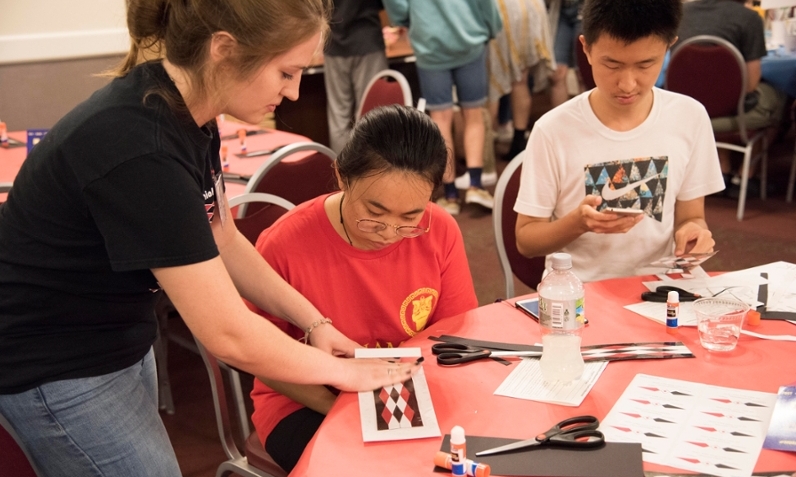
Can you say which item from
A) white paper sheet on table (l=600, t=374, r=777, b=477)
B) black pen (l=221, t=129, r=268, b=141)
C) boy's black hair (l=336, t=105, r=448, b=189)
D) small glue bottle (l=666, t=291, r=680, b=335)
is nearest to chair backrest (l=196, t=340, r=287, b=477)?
boy's black hair (l=336, t=105, r=448, b=189)

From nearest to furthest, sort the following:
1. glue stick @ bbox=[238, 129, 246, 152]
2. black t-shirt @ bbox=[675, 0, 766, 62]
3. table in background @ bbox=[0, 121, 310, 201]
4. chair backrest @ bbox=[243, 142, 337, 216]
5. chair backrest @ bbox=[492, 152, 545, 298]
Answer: chair backrest @ bbox=[492, 152, 545, 298] → chair backrest @ bbox=[243, 142, 337, 216] → table in background @ bbox=[0, 121, 310, 201] → glue stick @ bbox=[238, 129, 246, 152] → black t-shirt @ bbox=[675, 0, 766, 62]

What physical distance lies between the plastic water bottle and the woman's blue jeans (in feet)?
2.38

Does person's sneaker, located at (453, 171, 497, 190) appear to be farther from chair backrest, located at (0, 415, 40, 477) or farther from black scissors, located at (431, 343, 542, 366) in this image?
chair backrest, located at (0, 415, 40, 477)

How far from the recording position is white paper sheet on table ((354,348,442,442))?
1.28 meters

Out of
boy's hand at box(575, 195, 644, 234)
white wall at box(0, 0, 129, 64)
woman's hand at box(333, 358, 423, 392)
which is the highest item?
white wall at box(0, 0, 129, 64)

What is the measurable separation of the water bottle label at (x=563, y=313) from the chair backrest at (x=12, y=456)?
0.97m

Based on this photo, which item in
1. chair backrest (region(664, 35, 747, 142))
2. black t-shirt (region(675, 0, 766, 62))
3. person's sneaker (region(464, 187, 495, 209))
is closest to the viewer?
chair backrest (region(664, 35, 747, 142))

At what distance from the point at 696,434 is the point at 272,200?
1.31 meters

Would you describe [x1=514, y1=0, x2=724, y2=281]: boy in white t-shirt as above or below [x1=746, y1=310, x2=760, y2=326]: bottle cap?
above

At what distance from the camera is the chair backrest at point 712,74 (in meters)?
4.36

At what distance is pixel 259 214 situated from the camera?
2.21 metres

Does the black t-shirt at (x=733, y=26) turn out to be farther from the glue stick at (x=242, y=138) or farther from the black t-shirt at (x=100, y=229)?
the black t-shirt at (x=100, y=229)

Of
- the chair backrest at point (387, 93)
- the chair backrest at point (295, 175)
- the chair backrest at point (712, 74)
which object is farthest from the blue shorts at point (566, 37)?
the chair backrest at point (295, 175)

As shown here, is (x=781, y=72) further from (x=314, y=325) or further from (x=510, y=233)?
(x=314, y=325)
